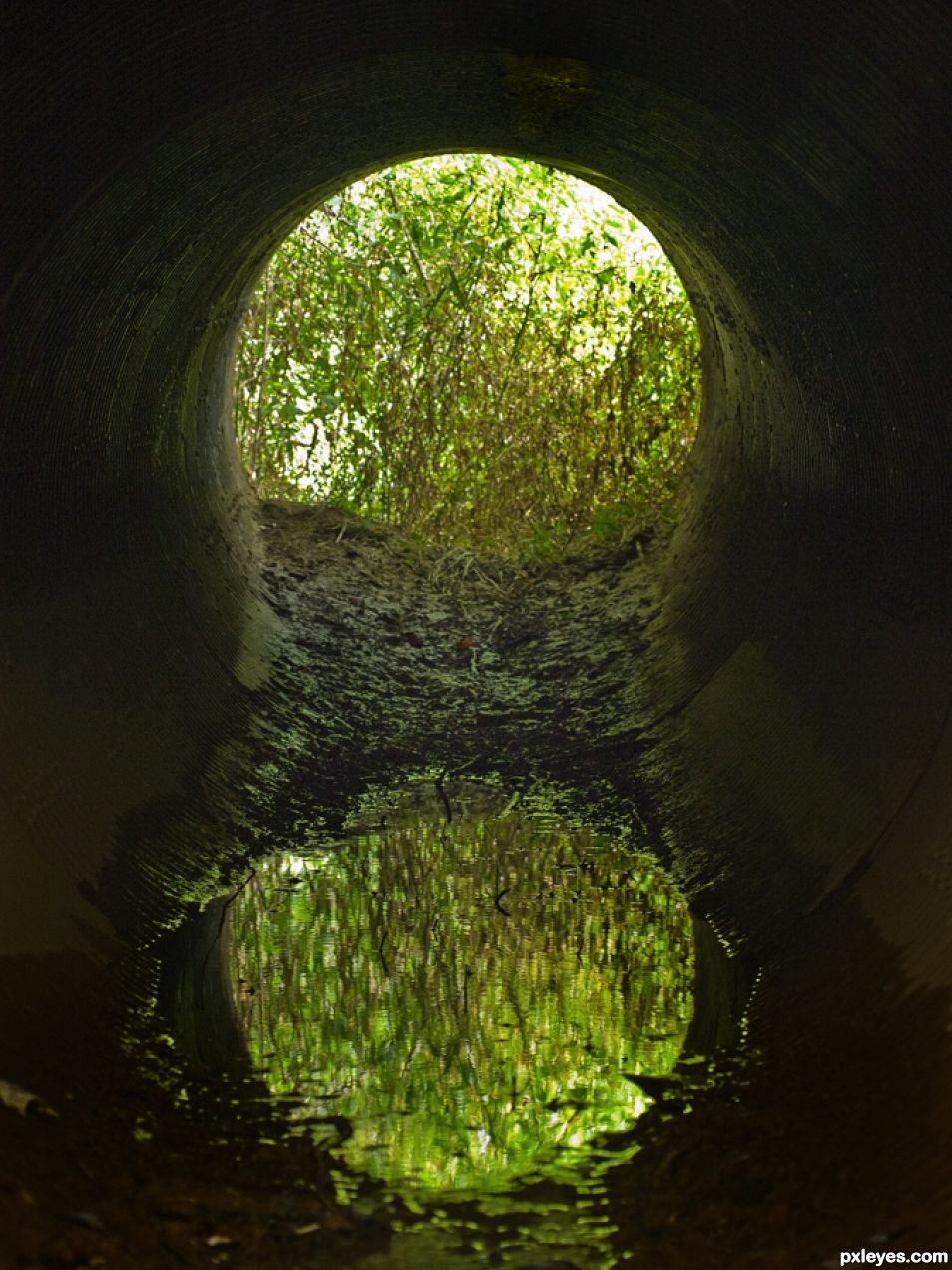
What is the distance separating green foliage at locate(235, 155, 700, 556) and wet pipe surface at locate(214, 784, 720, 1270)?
4.13 metres

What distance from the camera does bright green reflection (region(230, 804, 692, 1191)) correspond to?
3.46m

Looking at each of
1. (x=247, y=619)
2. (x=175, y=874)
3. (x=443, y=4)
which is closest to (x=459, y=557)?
(x=247, y=619)

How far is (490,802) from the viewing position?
6.33 metres

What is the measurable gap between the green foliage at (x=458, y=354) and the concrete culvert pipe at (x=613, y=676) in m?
2.74

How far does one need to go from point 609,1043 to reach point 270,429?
6.87 metres

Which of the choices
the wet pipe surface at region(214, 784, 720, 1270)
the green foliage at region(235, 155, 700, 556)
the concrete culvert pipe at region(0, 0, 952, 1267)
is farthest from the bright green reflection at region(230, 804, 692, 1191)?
the green foliage at region(235, 155, 700, 556)

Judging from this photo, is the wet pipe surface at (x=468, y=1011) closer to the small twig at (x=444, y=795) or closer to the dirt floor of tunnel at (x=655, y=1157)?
the small twig at (x=444, y=795)

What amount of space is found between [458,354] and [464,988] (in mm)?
6423

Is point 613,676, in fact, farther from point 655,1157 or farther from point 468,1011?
point 655,1157

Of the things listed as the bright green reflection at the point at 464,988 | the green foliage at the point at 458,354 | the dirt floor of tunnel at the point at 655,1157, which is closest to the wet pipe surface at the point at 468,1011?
the bright green reflection at the point at 464,988

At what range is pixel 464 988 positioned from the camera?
4.33 metres

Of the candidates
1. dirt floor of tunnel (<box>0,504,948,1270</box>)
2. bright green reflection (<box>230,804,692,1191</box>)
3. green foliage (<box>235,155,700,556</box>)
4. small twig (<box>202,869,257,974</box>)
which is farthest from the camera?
green foliage (<box>235,155,700,556</box>)

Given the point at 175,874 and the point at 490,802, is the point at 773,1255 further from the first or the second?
the point at 490,802

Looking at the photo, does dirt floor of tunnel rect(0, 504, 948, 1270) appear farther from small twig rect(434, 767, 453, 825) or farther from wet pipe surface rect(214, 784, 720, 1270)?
small twig rect(434, 767, 453, 825)
